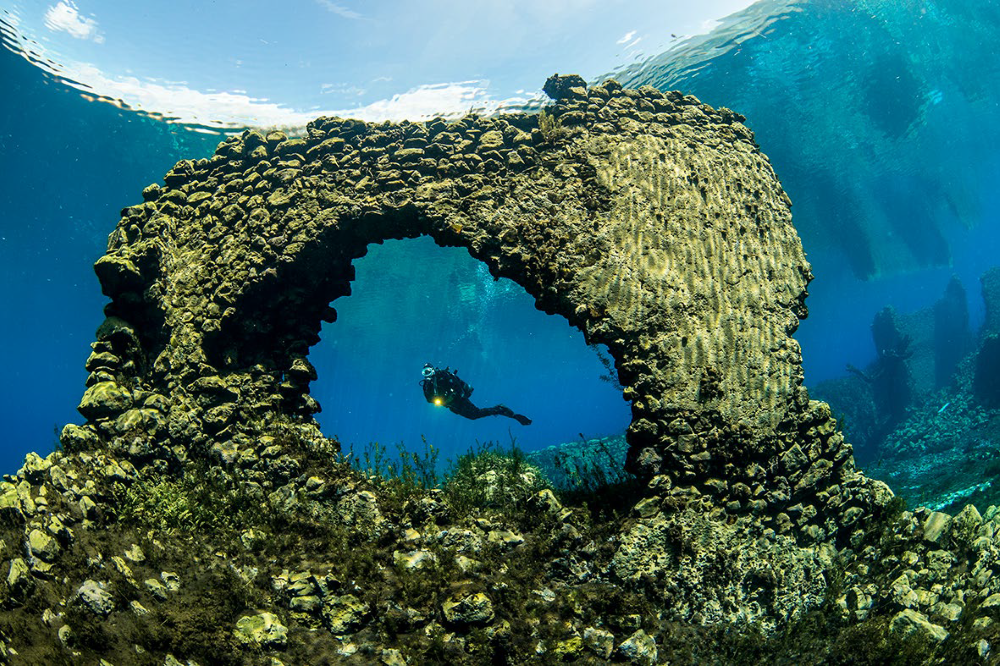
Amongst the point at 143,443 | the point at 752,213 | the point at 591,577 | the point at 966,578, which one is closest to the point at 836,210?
the point at 752,213

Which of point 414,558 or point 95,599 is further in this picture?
point 414,558

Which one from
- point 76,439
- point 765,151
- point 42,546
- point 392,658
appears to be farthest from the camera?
point 765,151

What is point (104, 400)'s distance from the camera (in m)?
5.63

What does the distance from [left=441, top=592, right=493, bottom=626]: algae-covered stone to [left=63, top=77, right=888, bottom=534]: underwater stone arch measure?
2017mm

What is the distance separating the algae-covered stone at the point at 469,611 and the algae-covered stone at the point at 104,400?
4835 mm

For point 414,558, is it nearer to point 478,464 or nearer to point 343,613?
point 343,613

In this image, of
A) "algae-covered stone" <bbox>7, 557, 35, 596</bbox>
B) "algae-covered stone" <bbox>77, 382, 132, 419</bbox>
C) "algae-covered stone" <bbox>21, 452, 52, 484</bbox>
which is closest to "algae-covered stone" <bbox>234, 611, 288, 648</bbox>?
"algae-covered stone" <bbox>7, 557, 35, 596</bbox>

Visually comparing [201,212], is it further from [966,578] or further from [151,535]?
[966,578]

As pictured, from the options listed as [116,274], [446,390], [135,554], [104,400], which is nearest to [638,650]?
[135,554]

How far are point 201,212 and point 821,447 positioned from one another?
8.97m

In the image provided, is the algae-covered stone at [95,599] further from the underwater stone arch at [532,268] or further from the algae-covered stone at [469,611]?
the algae-covered stone at [469,611]

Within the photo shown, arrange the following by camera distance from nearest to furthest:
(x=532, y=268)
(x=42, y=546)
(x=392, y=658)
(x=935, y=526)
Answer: (x=392, y=658) → (x=42, y=546) → (x=935, y=526) → (x=532, y=268)

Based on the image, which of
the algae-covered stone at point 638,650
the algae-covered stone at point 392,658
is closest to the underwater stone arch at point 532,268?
the algae-covered stone at point 638,650

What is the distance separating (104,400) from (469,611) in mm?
5111
